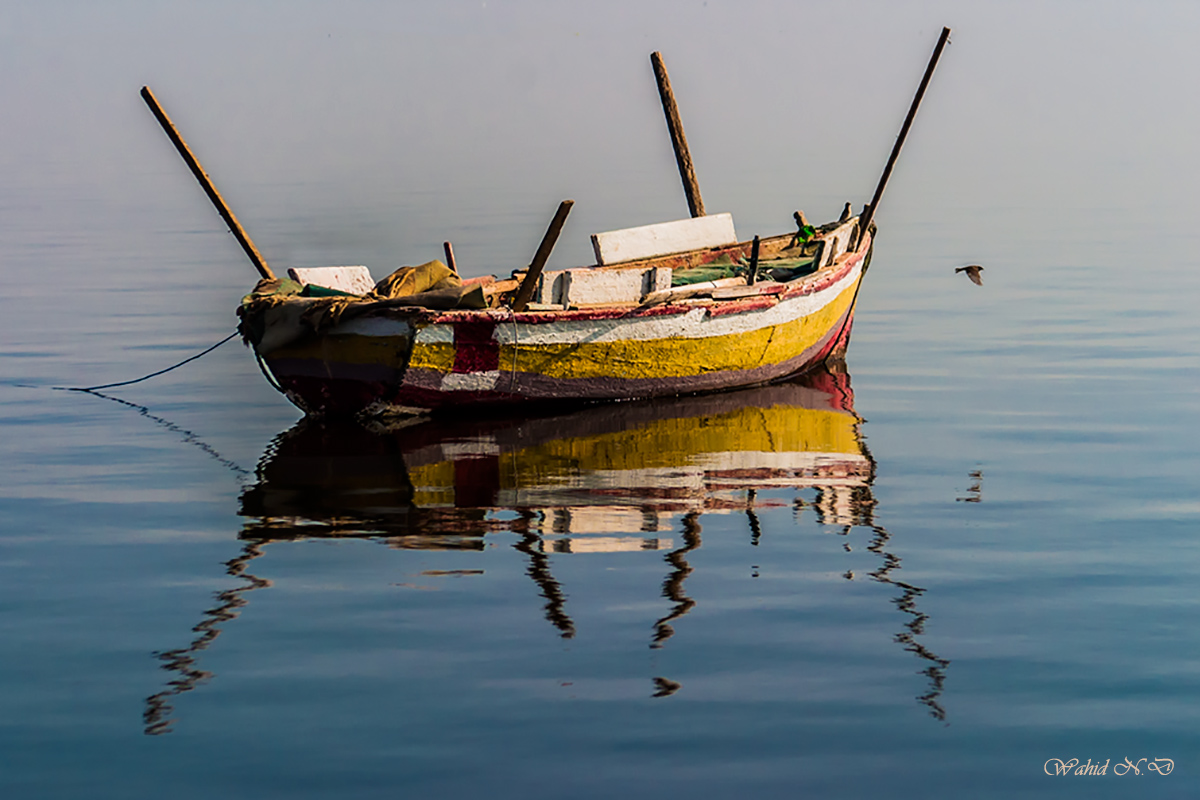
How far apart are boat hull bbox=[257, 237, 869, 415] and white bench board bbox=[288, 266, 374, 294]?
1.18 metres

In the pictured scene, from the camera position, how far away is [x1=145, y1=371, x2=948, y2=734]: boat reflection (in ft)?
27.8

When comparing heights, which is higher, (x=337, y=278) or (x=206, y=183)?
(x=206, y=183)

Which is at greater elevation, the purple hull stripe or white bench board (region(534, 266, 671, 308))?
white bench board (region(534, 266, 671, 308))

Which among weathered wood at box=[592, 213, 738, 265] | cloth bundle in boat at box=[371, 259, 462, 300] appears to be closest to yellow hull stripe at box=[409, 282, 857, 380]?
cloth bundle in boat at box=[371, 259, 462, 300]

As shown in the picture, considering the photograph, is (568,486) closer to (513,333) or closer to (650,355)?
(513,333)

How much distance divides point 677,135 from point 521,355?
8519mm

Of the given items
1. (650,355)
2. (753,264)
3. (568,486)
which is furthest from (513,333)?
(753,264)

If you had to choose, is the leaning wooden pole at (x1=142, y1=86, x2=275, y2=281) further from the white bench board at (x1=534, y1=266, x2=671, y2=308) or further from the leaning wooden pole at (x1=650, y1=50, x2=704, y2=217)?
the leaning wooden pole at (x1=650, y1=50, x2=704, y2=217)

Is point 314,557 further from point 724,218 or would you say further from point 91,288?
point 91,288

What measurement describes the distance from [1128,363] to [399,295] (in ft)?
29.0

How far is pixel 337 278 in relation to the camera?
592 inches

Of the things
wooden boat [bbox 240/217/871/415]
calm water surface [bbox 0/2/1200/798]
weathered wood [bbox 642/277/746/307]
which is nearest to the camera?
calm water surface [bbox 0/2/1200/798]

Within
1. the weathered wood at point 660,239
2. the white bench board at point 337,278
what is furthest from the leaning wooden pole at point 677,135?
the white bench board at point 337,278

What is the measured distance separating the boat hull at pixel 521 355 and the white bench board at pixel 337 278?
46.4 inches
